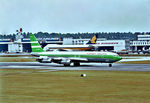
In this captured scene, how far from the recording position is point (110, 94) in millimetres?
35406

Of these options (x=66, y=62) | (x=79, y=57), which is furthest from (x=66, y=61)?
(x=79, y=57)

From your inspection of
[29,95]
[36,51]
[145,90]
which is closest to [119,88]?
[145,90]

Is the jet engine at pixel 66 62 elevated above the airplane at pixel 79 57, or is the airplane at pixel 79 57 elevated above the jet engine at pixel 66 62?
the airplane at pixel 79 57

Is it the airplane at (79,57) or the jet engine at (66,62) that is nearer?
the airplane at (79,57)

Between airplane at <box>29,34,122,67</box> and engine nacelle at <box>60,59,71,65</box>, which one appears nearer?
Answer: airplane at <box>29,34,122,67</box>

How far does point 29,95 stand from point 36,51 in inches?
2543

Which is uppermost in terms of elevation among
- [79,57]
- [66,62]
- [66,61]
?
[79,57]

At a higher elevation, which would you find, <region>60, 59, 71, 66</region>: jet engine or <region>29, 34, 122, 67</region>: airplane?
<region>29, 34, 122, 67</region>: airplane

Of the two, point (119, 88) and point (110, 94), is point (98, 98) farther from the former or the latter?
point (119, 88)

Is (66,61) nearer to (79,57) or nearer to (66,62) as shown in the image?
(66,62)

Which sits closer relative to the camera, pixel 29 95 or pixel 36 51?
pixel 29 95

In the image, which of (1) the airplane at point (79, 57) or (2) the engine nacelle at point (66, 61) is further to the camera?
(2) the engine nacelle at point (66, 61)

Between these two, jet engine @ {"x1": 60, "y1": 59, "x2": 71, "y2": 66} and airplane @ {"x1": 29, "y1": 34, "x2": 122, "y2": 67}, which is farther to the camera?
jet engine @ {"x1": 60, "y1": 59, "x2": 71, "y2": 66}

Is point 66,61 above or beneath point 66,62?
above
